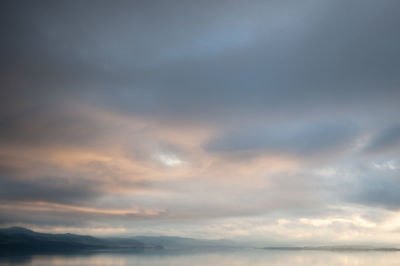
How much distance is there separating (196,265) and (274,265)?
61.6 ft

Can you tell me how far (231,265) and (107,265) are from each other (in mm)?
29062

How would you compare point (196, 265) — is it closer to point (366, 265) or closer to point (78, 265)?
point (78, 265)

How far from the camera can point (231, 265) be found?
75.4 metres

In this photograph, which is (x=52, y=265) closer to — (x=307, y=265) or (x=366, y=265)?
(x=307, y=265)

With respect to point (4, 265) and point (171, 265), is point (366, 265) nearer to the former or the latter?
point (171, 265)

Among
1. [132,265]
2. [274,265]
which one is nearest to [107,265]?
[132,265]

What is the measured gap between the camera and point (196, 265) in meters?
73.7

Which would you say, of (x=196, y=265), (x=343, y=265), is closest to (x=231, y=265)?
(x=196, y=265)

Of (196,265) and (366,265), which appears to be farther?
(366,265)

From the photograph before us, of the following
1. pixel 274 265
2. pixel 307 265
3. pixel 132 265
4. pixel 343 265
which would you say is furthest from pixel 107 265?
pixel 343 265

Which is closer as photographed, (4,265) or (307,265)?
(4,265)

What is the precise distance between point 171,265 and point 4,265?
37931 millimetres

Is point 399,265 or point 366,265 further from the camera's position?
point 366,265

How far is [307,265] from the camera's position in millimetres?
77688
